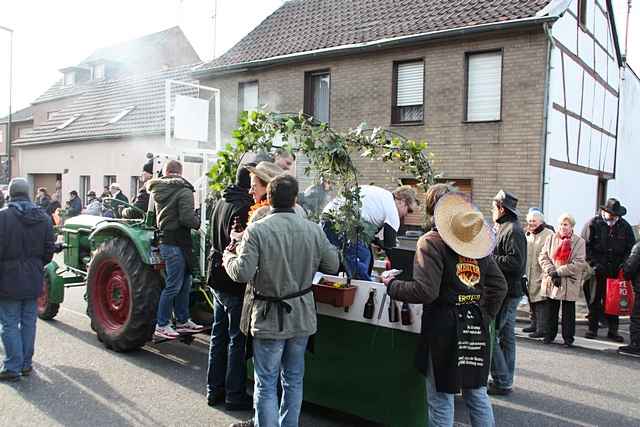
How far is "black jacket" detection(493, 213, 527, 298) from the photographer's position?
5004 millimetres

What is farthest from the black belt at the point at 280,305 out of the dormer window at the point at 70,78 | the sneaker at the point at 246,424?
the dormer window at the point at 70,78

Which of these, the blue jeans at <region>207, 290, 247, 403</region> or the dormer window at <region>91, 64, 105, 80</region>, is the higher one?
the dormer window at <region>91, 64, 105, 80</region>

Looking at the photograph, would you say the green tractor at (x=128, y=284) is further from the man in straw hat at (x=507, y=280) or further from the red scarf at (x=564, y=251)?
the red scarf at (x=564, y=251)

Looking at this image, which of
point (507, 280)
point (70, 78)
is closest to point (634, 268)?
point (507, 280)

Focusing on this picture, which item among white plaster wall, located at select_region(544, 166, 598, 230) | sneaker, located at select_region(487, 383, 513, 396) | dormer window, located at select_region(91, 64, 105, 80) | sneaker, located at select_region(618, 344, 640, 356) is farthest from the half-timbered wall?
dormer window, located at select_region(91, 64, 105, 80)

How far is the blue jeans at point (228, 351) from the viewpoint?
429 cm

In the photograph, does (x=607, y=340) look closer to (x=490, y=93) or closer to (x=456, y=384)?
(x=456, y=384)

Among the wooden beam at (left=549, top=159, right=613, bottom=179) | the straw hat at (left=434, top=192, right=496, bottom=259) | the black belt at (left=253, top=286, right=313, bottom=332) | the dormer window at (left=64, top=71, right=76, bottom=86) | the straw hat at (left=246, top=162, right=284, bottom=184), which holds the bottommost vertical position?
the black belt at (left=253, top=286, right=313, bottom=332)

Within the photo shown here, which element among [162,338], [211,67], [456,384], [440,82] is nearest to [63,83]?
[211,67]

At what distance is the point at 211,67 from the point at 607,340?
1284 cm

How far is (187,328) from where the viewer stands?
18.5ft

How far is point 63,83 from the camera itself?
34.3m

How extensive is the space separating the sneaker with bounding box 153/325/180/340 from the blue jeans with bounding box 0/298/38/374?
41.9 inches

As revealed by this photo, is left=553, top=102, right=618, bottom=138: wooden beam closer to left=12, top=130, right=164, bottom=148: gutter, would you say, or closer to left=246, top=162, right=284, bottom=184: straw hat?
left=246, top=162, right=284, bottom=184: straw hat
